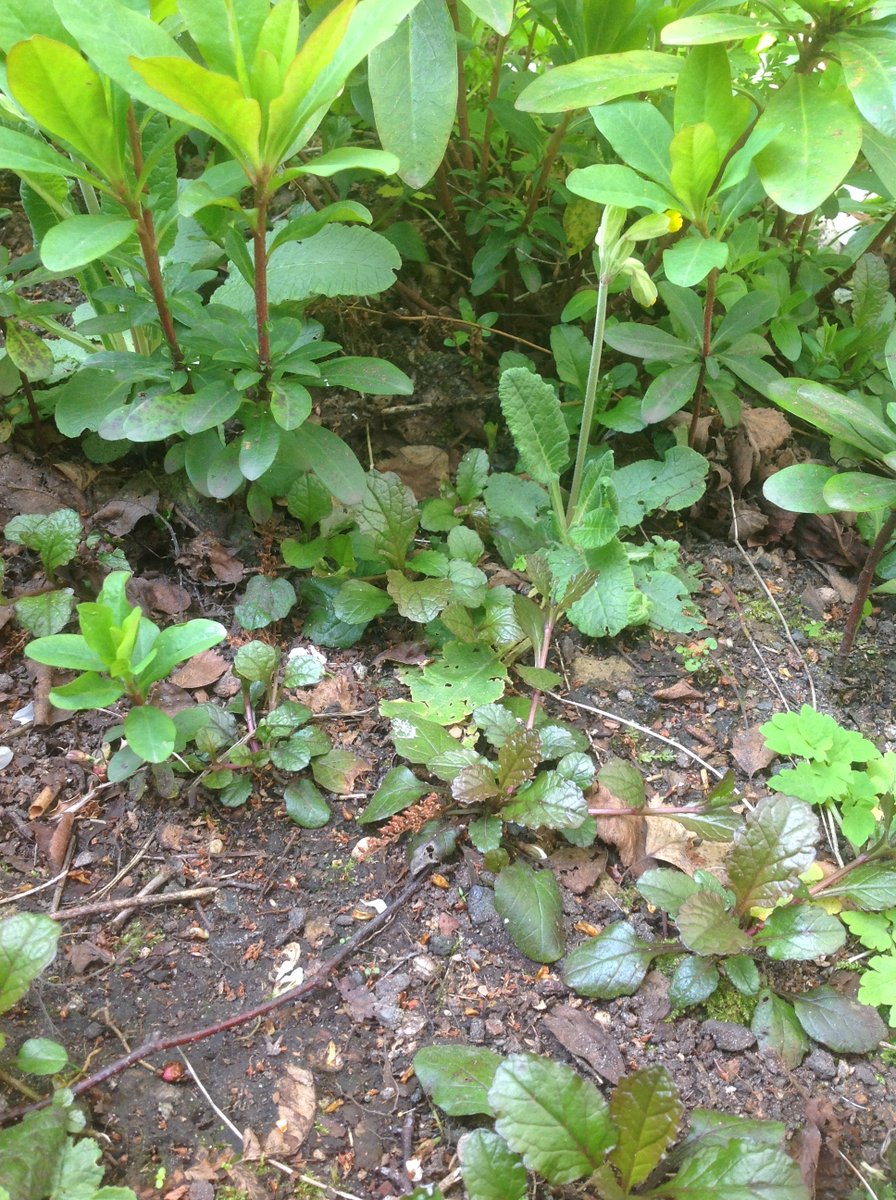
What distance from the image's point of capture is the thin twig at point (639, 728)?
5.86 ft

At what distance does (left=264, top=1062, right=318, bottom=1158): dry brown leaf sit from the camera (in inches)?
48.0

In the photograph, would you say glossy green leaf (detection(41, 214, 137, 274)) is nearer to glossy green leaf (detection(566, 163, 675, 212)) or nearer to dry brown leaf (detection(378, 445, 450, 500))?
glossy green leaf (detection(566, 163, 675, 212))

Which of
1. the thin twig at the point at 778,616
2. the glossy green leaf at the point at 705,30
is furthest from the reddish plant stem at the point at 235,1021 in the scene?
the glossy green leaf at the point at 705,30

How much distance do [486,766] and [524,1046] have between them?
18.9 inches

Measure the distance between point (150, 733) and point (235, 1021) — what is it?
50cm

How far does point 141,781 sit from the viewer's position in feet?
5.37

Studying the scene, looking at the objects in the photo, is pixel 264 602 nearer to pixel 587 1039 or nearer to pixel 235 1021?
pixel 235 1021

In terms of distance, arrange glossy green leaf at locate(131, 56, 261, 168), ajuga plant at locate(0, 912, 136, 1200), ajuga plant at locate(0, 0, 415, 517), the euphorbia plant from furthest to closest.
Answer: the euphorbia plant
ajuga plant at locate(0, 0, 415, 517)
glossy green leaf at locate(131, 56, 261, 168)
ajuga plant at locate(0, 912, 136, 1200)

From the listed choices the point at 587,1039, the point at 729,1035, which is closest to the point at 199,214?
the point at 587,1039

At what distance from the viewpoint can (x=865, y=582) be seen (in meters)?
1.88

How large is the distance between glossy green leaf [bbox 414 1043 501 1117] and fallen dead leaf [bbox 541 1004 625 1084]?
0.13m

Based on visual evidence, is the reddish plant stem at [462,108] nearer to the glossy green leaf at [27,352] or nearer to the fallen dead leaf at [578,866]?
the glossy green leaf at [27,352]

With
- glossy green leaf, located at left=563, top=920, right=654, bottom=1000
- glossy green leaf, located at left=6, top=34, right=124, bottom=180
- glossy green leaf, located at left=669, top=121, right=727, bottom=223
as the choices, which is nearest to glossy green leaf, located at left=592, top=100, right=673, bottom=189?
glossy green leaf, located at left=669, top=121, right=727, bottom=223

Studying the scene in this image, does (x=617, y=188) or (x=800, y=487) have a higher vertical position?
(x=617, y=188)
